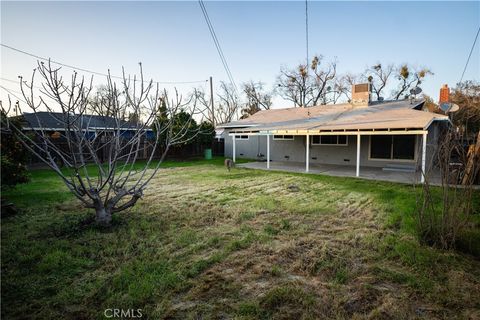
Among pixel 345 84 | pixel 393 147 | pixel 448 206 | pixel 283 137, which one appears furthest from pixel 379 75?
pixel 448 206

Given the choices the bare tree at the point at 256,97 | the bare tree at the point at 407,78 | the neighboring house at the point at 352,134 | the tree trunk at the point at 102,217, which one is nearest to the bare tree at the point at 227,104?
the bare tree at the point at 256,97

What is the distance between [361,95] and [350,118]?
3.62m

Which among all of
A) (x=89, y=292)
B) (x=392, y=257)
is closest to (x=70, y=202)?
(x=89, y=292)

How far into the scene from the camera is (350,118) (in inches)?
470

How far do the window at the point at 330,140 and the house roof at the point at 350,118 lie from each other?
3.89ft

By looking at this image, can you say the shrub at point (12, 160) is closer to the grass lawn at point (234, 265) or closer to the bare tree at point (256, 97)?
the grass lawn at point (234, 265)

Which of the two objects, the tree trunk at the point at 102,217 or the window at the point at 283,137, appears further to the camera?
the window at the point at 283,137

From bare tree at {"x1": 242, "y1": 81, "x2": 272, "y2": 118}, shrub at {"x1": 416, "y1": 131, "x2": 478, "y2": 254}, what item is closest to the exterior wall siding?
shrub at {"x1": 416, "y1": 131, "x2": 478, "y2": 254}

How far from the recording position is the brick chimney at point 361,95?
14.4 meters

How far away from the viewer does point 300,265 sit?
3258mm

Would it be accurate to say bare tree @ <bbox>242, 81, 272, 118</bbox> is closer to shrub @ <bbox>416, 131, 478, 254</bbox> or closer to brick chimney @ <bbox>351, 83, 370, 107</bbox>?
brick chimney @ <bbox>351, 83, 370, 107</bbox>

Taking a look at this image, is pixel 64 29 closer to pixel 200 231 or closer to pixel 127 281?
pixel 200 231

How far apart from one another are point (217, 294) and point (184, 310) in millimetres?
397

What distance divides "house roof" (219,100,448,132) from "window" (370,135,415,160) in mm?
1269
